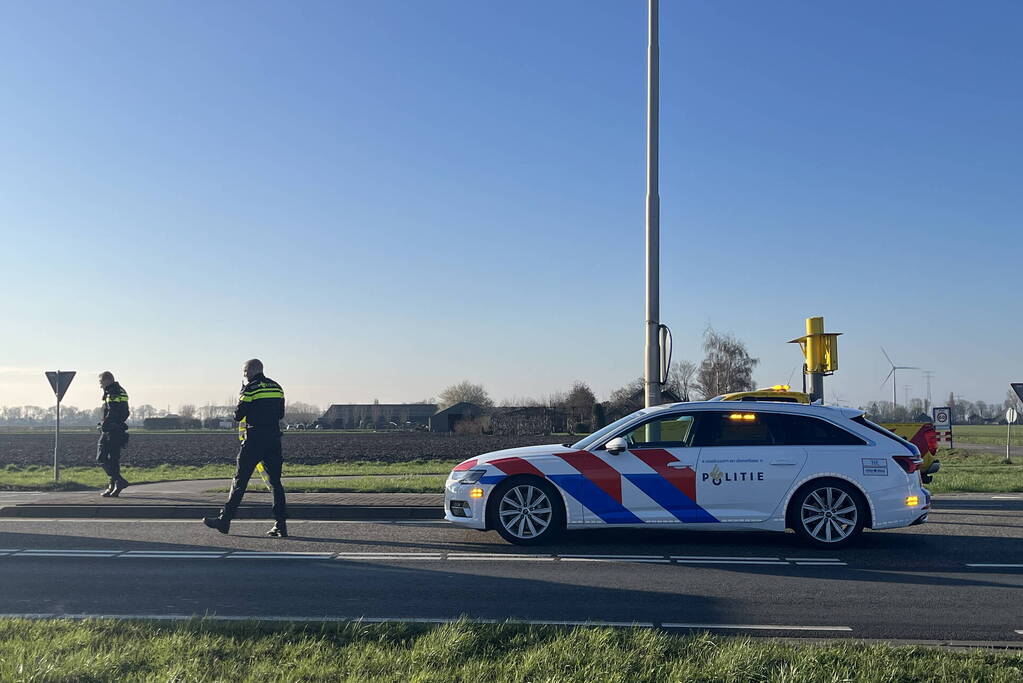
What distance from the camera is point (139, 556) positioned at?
933cm

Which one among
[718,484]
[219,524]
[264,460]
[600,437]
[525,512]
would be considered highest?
[600,437]

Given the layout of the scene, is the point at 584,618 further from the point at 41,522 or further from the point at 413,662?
the point at 41,522

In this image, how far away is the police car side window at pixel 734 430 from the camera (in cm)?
1012

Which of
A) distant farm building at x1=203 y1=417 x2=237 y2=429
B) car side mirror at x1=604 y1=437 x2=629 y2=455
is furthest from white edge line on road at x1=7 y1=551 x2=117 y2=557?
distant farm building at x1=203 y1=417 x2=237 y2=429

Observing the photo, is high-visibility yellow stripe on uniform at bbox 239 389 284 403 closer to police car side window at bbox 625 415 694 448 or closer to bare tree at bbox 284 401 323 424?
police car side window at bbox 625 415 694 448

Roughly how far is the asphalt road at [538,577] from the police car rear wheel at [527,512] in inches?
7.2

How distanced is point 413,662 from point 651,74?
1168cm

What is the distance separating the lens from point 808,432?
10.2m

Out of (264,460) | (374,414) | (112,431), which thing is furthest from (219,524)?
(374,414)

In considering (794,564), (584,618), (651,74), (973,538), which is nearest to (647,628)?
(584,618)

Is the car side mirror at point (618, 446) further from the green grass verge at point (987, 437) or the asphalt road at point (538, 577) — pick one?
the green grass verge at point (987, 437)

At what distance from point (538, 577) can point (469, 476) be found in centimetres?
215

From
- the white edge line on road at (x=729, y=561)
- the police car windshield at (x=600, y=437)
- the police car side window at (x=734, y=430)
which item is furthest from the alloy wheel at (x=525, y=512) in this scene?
the police car side window at (x=734, y=430)

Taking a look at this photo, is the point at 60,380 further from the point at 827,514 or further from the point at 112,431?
the point at 827,514
